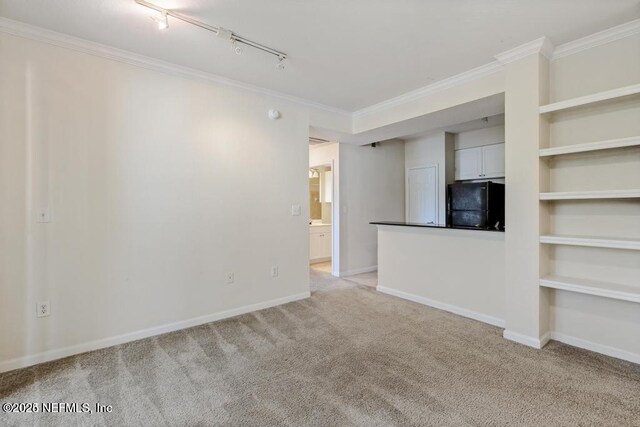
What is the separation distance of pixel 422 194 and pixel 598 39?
3.41 m

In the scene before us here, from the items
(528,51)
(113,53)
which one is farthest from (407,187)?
(113,53)

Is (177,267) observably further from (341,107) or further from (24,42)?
(341,107)

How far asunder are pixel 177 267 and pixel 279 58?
221 cm

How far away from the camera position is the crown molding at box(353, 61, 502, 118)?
9.58 feet

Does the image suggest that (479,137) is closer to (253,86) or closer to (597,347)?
(597,347)

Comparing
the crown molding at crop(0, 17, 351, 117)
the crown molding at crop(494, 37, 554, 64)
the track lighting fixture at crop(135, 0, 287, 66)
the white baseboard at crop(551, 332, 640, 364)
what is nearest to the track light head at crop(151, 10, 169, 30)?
the track lighting fixture at crop(135, 0, 287, 66)

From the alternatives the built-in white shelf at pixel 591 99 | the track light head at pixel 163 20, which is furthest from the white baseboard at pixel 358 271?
the track light head at pixel 163 20

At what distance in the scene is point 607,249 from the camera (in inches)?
96.5

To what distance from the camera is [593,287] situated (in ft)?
7.67

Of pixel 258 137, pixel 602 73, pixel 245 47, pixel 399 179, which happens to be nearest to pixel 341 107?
pixel 258 137

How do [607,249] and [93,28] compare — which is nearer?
[93,28]

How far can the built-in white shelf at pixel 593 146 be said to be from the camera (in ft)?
7.02

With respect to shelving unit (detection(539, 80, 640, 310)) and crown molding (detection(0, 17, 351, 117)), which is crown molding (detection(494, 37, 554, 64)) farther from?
crown molding (detection(0, 17, 351, 117))

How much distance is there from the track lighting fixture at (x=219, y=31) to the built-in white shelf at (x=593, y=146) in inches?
94.4
